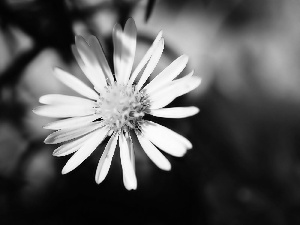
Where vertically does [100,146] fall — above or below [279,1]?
below

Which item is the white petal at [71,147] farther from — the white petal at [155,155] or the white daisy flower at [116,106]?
the white petal at [155,155]

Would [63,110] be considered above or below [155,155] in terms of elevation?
above

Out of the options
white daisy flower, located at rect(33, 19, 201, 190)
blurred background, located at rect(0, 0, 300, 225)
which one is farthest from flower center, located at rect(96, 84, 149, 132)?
blurred background, located at rect(0, 0, 300, 225)

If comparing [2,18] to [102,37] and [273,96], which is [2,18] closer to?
[102,37]

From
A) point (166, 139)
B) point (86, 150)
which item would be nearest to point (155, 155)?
point (166, 139)

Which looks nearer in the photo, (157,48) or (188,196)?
(157,48)

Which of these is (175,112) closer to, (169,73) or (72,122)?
(169,73)

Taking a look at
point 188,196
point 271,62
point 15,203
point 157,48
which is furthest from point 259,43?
point 15,203

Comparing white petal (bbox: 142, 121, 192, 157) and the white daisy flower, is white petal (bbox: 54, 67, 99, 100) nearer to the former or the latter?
the white daisy flower
